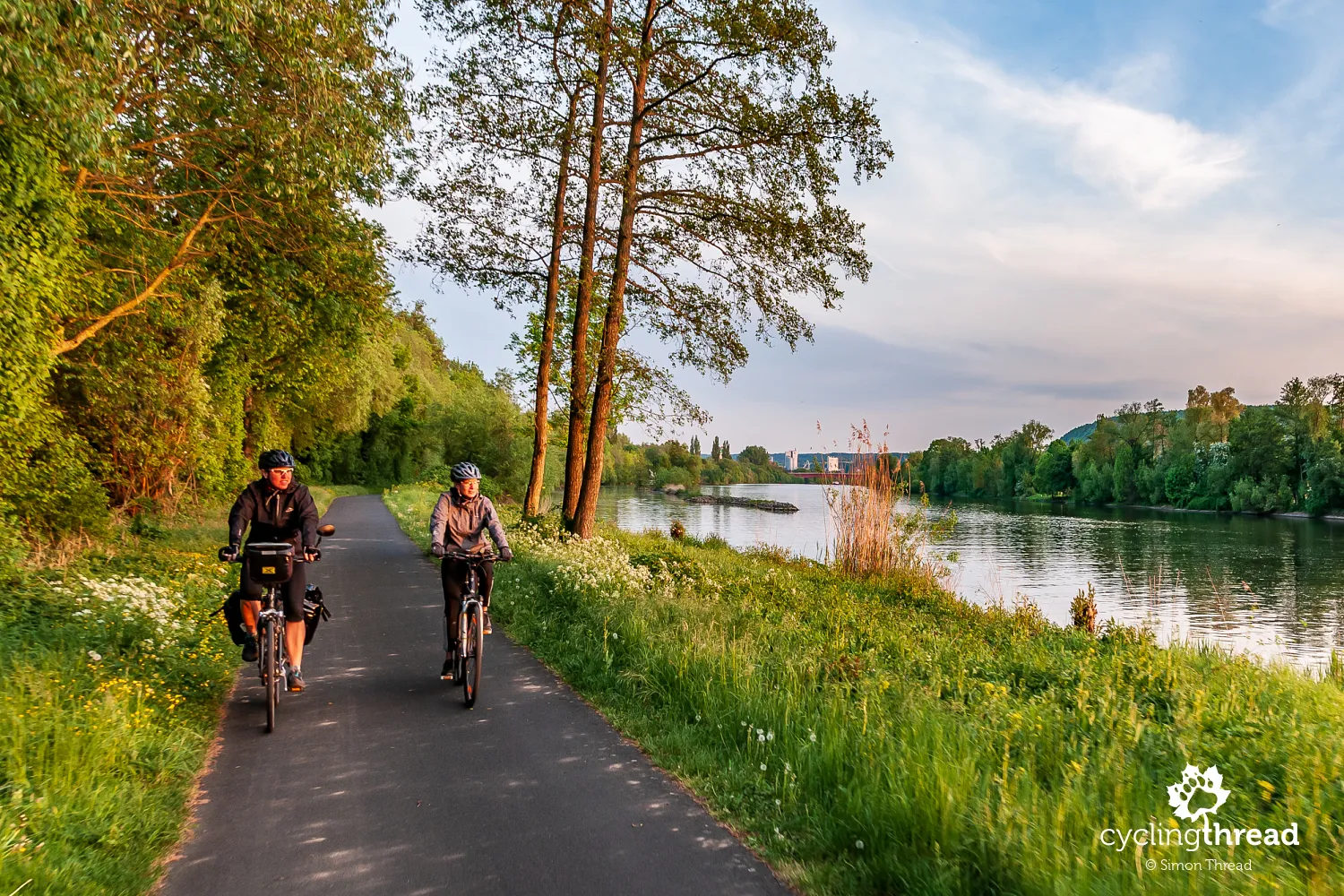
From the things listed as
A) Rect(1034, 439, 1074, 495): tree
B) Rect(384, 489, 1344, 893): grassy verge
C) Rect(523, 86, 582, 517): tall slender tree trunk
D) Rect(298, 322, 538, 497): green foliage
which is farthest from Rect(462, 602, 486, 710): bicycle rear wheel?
Rect(1034, 439, 1074, 495): tree

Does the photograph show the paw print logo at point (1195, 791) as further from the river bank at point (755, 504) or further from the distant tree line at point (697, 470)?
the river bank at point (755, 504)

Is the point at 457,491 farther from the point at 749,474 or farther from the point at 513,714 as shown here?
the point at 749,474

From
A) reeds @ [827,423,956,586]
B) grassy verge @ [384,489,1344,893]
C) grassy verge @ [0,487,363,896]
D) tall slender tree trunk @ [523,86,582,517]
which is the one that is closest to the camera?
grassy verge @ [384,489,1344,893]

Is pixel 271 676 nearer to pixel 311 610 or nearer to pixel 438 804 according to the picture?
pixel 311 610

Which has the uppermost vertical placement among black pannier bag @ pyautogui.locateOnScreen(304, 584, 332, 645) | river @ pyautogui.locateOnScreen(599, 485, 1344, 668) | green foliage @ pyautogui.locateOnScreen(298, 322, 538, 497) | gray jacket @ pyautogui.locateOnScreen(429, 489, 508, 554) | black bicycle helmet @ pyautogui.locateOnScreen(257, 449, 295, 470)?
green foliage @ pyautogui.locateOnScreen(298, 322, 538, 497)

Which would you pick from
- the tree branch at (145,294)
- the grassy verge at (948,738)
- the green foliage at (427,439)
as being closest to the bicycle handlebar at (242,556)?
the grassy verge at (948,738)

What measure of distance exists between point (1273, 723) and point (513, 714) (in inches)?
204

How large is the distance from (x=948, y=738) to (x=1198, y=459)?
85.1 metres

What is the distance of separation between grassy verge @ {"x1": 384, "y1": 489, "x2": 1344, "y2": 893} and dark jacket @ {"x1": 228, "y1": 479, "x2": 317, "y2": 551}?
100 inches

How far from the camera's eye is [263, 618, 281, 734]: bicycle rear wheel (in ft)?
17.5

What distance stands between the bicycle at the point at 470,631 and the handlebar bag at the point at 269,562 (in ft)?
4.03

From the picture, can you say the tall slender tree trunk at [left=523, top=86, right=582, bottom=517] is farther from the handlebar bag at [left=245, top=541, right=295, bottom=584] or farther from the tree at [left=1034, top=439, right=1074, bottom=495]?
the tree at [left=1034, top=439, right=1074, bottom=495]

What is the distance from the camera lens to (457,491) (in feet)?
21.4

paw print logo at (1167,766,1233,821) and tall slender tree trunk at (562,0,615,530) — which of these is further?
tall slender tree trunk at (562,0,615,530)
